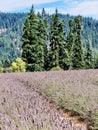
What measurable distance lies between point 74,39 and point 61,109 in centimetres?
5396

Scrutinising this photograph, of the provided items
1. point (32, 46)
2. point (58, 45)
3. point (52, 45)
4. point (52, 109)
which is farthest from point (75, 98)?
point (52, 45)

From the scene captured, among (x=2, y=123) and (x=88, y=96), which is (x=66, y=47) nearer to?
(x=88, y=96)

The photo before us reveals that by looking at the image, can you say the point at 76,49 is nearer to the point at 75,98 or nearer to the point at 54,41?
the point at 54,41

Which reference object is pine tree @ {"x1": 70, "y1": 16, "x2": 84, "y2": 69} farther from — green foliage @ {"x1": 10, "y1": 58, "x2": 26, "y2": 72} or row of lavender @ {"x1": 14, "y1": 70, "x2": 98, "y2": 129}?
row of lavender @ {"x1": 14, "y1": 70, "x2": 98, "y2": 129}

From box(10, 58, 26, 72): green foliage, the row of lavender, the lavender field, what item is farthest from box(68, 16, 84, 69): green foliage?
the lavender field

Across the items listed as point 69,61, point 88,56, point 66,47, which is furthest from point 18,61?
point 88,56

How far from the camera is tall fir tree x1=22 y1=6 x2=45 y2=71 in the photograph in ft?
169

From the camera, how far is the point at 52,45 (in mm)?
58781

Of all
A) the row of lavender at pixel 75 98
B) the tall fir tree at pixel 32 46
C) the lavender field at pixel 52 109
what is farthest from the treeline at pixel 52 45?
the lavender field at pixel 52 109

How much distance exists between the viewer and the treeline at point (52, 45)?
52.0 metres

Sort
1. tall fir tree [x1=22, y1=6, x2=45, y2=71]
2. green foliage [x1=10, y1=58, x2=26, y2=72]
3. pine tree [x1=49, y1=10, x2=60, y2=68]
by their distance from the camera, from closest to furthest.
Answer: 1. green foliage [x1=10, y1=58, x2=26, y2=72]
2. tall fir tree [x1=22, y1=6, x2=45, y2=71]
3. pine tree [x1=49, y1=10, x2=60, y2=68]

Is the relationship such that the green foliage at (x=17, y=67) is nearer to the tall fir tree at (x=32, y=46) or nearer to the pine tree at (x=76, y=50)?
the tall fir tree at (x=32, y=46)

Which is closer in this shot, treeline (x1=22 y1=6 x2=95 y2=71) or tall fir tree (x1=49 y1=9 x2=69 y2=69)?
treeline (x1=22 y1=6 x2=95 y2=71)

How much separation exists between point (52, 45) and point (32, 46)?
25.1 ft
